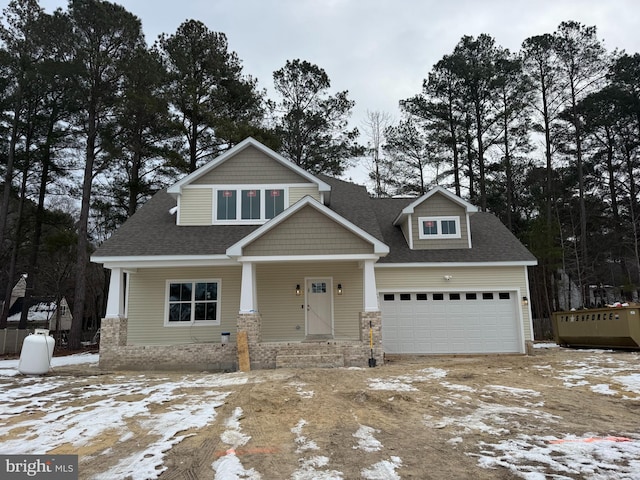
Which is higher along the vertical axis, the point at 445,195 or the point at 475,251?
the point at 445,195

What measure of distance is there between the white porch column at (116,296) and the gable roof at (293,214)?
3.42 metres

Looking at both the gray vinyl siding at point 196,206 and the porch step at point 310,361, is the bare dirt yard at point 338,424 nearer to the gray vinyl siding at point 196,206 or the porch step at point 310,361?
the porch step at point 310,361

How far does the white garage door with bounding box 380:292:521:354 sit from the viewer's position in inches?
527

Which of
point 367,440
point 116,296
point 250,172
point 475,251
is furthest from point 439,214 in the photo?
point 367,440

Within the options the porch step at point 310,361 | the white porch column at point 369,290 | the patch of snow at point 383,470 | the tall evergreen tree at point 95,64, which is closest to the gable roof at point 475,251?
the white porch column at point 369,290

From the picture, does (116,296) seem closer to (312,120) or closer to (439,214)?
(439,214)

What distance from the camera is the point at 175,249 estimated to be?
12.0 meters

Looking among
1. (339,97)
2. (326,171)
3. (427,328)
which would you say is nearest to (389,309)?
(427,328)

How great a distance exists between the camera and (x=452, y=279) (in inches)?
540

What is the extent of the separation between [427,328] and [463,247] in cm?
319

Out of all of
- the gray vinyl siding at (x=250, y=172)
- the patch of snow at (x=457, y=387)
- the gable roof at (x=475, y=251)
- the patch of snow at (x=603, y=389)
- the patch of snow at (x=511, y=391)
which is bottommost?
the patch of snow at (x=603, y=389)

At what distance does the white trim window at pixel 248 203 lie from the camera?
45.5 feet

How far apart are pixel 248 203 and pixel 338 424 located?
979cm

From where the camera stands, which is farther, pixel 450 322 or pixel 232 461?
pixel 450 322
